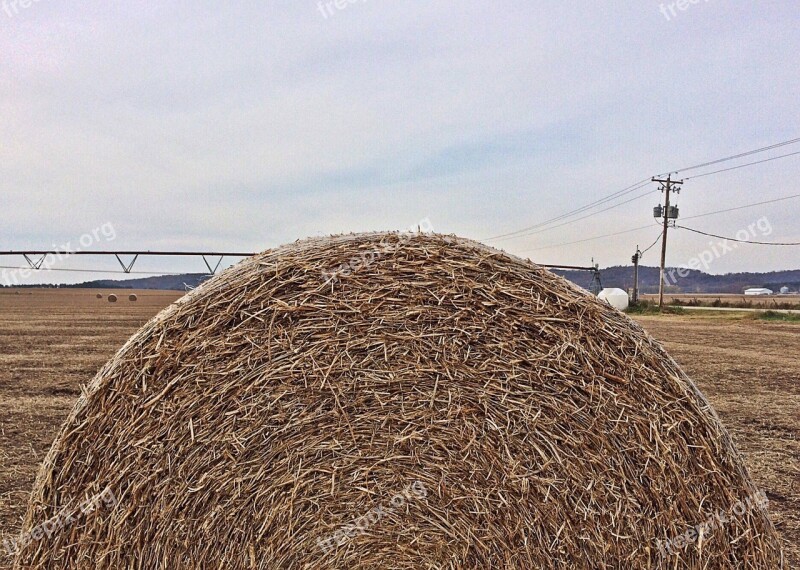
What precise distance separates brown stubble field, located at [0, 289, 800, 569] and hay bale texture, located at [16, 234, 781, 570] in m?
1.89

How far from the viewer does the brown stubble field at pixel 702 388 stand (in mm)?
5410

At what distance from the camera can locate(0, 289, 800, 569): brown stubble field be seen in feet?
17.7

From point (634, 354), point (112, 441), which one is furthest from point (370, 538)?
point (634, 354)

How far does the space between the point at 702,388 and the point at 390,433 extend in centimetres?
905

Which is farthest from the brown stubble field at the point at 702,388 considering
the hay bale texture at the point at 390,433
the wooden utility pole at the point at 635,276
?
the wooden utility pole at the point at 635,276

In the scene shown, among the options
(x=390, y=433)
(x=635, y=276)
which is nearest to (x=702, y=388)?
(x=390, y=433)

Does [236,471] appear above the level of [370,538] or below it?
above

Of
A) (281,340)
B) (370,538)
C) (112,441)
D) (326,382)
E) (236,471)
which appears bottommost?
(370,538)

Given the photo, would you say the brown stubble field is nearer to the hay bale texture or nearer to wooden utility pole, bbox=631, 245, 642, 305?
the hay bale texture

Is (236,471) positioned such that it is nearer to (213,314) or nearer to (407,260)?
(213,314)

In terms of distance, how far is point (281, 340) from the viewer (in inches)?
112

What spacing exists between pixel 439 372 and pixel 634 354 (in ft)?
3.21

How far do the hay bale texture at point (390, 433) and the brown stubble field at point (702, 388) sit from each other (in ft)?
6.22

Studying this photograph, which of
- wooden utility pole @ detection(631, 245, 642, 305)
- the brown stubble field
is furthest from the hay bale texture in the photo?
wooden utility pole @ detection(631, 245, 642, 305)
